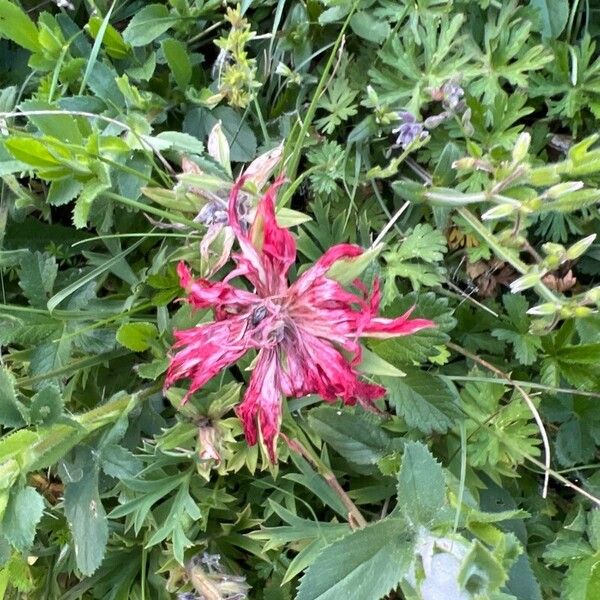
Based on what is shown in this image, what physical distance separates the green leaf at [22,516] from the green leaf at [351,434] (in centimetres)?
43

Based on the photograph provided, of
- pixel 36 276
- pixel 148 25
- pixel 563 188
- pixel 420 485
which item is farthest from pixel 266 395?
pixel 148 25

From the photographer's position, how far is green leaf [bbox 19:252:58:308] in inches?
47.6

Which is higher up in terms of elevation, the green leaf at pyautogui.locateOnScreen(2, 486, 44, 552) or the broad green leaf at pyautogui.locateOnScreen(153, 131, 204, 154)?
the broad green leaf at pyautogui.locateOnScreen(153, 131, 204, 154)

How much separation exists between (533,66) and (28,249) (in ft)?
2.89

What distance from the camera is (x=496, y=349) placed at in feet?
3.91

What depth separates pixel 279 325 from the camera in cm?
80

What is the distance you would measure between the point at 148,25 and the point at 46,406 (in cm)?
70

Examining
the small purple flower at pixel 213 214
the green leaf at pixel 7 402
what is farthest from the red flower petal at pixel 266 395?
the green leaf at pixel 7 402

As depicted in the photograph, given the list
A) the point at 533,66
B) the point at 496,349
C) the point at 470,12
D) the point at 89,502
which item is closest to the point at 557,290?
the point at 496,349

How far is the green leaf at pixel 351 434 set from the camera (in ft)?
→ 3.76

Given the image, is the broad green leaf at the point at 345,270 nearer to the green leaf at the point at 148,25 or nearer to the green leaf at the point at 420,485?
the green leaf at the point at 420,485

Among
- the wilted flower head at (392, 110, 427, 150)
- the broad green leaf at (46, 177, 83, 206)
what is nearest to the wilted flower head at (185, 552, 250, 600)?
the broad green leaf at (46, 177, 83, 206)

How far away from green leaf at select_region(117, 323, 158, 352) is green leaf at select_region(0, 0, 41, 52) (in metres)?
0.52

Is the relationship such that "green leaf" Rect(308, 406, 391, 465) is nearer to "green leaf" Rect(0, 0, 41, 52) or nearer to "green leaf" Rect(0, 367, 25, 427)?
"green leaf" Rect(0, 367, 25, 427)
